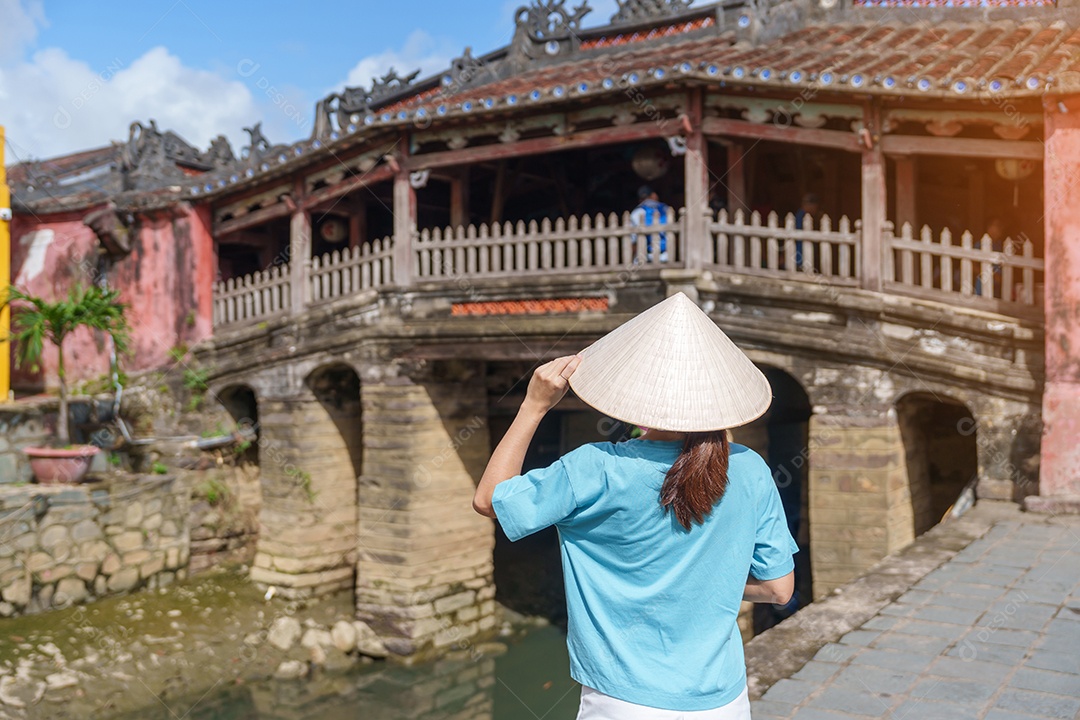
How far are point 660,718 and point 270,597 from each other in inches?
397

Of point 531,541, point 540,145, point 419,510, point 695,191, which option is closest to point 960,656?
point 695,191

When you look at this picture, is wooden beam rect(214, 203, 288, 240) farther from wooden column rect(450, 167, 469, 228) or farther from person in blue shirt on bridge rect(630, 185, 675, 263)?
person in blue shirt on bridge rect(630, 185, 675, 263)

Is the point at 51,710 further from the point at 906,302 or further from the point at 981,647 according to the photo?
the point at 906,302

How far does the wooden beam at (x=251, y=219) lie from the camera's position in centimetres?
1250

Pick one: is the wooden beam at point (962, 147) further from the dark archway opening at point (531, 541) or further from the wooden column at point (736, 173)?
the dark archway opening at point (531, 541)

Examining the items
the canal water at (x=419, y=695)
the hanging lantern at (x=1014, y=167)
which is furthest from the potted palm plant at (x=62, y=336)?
the hanging lantern at (x=1014, y=167)

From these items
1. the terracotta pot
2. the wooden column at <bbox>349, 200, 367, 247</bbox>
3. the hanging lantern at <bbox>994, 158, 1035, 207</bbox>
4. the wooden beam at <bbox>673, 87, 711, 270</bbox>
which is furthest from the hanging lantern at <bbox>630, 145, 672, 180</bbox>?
the terracotta pot

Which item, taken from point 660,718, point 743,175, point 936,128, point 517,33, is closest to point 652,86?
point 743,175

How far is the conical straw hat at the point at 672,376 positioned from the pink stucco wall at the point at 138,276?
12.5 meters

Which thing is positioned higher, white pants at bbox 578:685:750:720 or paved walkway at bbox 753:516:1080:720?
white pants at bbox 578:685:750:720

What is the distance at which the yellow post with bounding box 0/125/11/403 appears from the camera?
12.8 m

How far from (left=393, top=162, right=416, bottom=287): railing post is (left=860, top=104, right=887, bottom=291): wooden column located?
16.8ft

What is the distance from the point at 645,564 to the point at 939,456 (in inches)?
319

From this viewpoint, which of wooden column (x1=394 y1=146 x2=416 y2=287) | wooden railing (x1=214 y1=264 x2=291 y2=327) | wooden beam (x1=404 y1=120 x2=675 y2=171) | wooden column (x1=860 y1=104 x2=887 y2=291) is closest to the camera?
wooden column (x1=860 y1=104 x2=887 y2=291)
